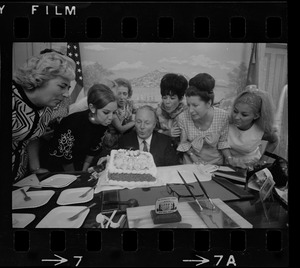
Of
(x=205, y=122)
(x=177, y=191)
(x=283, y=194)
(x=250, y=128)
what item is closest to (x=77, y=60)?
(x=205, y=122)

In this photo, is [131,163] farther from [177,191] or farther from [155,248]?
[155,248]

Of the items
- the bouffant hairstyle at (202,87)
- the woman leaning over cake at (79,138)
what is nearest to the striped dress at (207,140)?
the bouffant hairstyle at (202,87)

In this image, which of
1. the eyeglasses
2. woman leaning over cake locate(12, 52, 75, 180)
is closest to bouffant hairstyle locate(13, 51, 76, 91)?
woman leaning over cake locate(12, 52, 75, 180)

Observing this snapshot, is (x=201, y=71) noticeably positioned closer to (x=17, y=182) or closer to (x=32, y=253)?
(x=17, y=182)

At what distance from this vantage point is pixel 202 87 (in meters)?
2.33

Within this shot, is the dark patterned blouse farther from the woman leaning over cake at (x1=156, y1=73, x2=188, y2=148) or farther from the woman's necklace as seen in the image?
the woman's necklace

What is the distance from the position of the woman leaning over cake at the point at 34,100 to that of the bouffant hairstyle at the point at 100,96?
0.49 ft

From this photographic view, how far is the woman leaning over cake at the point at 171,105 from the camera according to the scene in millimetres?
2311

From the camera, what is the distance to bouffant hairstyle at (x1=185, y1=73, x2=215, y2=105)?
91.2 inches

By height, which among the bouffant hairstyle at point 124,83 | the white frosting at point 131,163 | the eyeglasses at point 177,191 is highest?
the bouffant hairstyle at point 124,83
